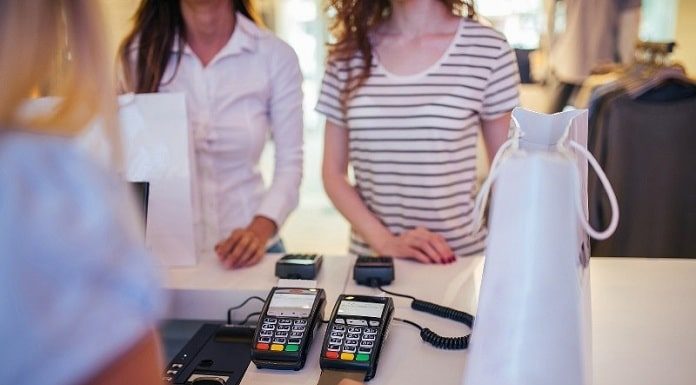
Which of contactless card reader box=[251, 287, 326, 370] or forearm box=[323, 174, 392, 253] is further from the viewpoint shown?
forearm box=[323, 174, 392, 253]

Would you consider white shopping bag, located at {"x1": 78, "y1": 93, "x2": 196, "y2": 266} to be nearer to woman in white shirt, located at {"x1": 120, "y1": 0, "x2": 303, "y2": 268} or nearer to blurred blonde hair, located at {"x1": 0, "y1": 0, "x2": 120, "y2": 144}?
woman in white shirt, located at {"x1": 120, "y1": 0, "x2": 303, "y2": 268}

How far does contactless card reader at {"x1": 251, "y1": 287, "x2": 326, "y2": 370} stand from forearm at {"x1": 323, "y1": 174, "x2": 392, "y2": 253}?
1.26 ft

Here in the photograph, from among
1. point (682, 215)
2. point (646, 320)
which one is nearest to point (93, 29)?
point (646, 320)

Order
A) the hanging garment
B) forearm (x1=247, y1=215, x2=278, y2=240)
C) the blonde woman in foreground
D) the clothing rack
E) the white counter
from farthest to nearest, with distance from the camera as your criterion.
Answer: the clothing rack → the hanging garment → forearm (x1=247, y1=215, x2=278, y2=240) → the white counter → the blonde woman in foreground

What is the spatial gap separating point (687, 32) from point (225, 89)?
254cm

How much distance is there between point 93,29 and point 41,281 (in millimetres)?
182

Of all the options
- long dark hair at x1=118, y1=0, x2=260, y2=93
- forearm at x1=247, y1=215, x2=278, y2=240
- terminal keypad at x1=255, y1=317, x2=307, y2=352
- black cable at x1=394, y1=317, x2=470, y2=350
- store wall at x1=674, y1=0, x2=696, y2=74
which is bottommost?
black cable at x1=394, y1=317, x2=470, y2=350

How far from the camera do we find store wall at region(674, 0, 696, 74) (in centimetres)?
300

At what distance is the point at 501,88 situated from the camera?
126cm

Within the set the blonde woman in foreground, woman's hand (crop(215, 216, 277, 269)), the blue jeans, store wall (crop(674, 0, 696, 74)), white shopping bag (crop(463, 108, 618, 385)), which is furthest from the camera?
store wall (crop(674, 0, 696, 74))

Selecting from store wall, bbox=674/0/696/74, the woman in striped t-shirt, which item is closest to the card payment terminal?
the woman in striped t-shirt

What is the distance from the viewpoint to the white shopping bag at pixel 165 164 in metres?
1.12

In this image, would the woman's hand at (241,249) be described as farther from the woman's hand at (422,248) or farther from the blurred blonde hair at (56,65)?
the blurred blonde hair at (56,65)

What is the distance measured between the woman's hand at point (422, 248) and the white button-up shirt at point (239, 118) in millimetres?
274
